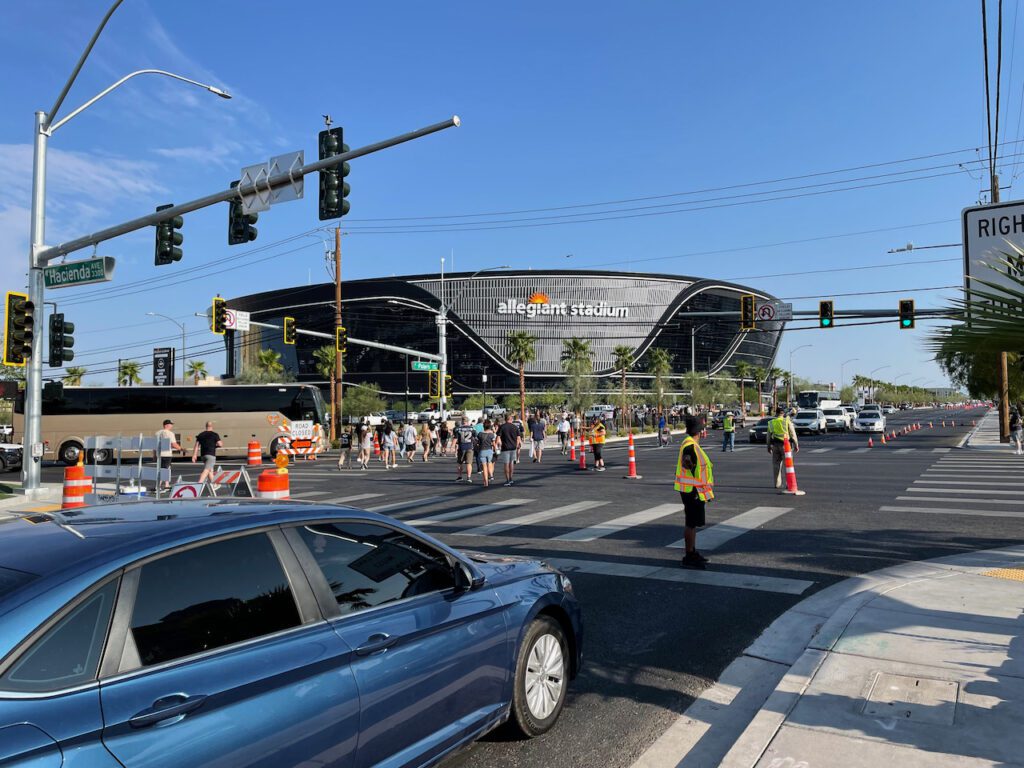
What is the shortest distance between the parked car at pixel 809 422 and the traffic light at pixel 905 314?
17.7m

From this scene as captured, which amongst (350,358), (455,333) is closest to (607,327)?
(455,333)

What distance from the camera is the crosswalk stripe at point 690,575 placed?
7.40 meters

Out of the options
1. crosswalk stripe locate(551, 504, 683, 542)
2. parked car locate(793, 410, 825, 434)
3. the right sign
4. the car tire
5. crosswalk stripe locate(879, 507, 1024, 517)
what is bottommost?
crosswalk stripe locate(551, 504, 683, 542)

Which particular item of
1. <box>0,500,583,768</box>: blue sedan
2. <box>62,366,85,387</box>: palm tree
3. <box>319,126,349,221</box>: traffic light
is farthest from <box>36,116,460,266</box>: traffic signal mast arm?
<box>62,366,85,387</box>: palm tree

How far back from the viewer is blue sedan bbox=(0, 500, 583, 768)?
2207 mm

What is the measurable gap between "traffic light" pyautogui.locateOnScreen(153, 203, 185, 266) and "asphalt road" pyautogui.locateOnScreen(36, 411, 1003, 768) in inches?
243

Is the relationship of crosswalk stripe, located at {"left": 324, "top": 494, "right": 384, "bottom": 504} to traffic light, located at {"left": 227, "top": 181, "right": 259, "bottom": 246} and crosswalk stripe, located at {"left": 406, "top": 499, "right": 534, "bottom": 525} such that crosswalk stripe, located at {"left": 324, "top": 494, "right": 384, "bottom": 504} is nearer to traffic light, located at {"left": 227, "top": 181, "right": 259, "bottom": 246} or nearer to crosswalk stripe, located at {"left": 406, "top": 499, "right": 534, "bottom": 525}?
crosswalk stripe, located at {"left": 406, "top": 499, "right": 534, "bottom": 525}

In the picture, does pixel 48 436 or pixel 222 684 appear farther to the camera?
pixel 48 436

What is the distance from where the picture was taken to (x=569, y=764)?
3.84m

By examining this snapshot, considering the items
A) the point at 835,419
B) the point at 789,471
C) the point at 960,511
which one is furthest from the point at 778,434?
the point at 835,419

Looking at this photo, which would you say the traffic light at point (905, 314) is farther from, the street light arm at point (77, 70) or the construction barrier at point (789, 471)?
the street light arm at point (77, 70)

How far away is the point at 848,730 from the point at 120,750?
354 centimetres

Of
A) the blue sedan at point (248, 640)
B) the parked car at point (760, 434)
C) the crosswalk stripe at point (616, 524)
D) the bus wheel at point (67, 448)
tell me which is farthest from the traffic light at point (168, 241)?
the parked car at point (760, 434)

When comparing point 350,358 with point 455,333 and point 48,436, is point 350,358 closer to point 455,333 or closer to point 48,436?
point 455,333
